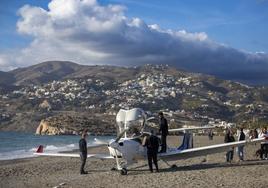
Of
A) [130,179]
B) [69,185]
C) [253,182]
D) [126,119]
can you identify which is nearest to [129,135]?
[126,119]

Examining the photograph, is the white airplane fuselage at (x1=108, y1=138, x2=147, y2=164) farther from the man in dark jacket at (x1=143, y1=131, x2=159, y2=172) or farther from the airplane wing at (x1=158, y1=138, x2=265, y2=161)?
the airplane wing at (x1=158, y1=138, x2=265, y2=161)

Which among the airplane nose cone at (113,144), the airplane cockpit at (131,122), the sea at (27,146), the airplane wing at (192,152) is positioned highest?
the airplane cockpit at (131,122)

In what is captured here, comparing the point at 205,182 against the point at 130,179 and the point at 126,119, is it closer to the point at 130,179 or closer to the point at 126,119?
the point at 130,179

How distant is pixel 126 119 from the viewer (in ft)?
63.6

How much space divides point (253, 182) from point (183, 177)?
9.03 ft

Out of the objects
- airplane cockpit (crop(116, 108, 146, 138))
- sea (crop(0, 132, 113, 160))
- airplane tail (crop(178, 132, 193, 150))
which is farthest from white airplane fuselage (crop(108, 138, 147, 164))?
sea (crop(0, 132, 113, 160))

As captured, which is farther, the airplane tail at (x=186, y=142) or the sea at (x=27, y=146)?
the sea at (x=27, y=146)

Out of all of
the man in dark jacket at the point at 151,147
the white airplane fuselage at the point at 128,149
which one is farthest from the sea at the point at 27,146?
the man in dark jacket at the point at 151,147

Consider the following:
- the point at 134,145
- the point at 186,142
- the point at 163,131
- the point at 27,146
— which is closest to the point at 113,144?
the point at 134,145

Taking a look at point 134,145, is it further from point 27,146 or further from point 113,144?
point 27,146

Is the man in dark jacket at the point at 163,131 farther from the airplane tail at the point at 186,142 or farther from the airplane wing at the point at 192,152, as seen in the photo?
the airplane tail at the point at 186,142

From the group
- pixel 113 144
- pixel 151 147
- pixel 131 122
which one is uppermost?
pixel 131 122

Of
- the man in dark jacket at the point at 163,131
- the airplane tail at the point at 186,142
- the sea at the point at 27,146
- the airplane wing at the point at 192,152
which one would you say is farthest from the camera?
the sea at the point at 27,146

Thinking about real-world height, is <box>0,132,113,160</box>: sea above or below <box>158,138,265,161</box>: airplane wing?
below
